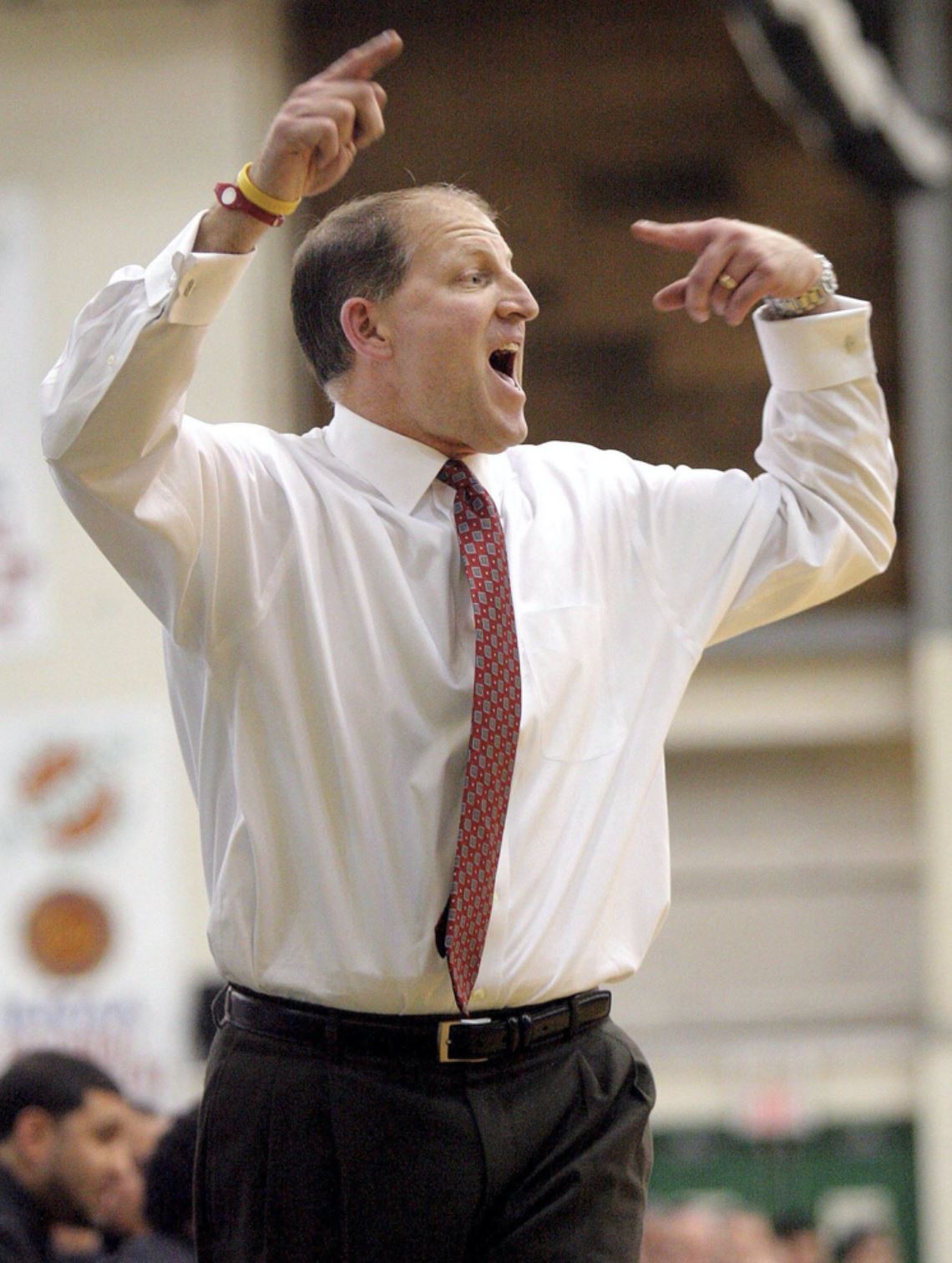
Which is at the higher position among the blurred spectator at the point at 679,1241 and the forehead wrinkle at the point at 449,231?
A: the forehead wrinkle at the point at 449,231

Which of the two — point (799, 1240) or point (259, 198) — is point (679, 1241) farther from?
point (259, 198)

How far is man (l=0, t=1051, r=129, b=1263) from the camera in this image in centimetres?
354

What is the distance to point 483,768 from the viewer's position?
6.95 ft

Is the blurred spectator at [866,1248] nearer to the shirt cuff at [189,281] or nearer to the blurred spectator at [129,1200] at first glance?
the blurred spectator at [129,1200]

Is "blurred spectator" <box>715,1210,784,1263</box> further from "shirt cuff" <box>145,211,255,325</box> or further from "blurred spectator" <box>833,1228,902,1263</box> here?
"shirt cuff" <box>145,211,255,325</box>

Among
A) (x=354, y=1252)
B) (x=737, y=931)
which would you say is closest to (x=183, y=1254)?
(x=354, y=1252)

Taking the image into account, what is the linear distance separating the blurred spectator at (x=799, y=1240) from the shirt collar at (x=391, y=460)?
193 inches

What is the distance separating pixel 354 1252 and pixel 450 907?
38cm

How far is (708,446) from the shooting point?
8.28 metres

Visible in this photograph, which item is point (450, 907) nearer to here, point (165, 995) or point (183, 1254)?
point (183, 1254)

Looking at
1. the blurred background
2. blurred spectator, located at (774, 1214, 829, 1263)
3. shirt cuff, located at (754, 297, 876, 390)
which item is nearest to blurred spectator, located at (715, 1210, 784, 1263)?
blurred spectator, located at (774, 1214, 829, 1263)

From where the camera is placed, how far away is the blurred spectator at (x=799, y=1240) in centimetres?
665

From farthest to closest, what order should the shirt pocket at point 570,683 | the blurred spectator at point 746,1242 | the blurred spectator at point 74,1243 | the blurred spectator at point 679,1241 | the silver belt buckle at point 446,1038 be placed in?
the blurred spectator at point 746,1242, the blurred spectator at point 679,1241, the blurred spectator at point 74,1243, the shirt pocket at point 570,683, the silver belt buckle at point 446,1038

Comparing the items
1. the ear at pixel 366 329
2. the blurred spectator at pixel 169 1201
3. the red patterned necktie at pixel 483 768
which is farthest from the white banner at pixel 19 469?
the red patterned necktie at pixel 483 768
